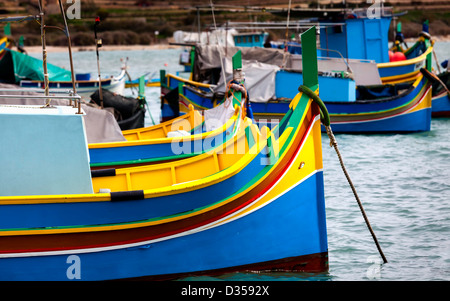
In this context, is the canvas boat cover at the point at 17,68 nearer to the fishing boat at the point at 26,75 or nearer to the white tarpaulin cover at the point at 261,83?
the fishing boat at the point at 26,75

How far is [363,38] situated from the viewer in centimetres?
2481

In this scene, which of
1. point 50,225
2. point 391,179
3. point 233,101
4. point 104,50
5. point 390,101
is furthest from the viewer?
point 104,50

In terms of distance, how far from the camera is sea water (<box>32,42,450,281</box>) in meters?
9.07

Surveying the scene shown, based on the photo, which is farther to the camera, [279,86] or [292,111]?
[279,86]

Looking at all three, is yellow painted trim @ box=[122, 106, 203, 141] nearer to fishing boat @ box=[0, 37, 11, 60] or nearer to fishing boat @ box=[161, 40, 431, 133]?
fishing boat @ box=[161, 40, 431, 133]

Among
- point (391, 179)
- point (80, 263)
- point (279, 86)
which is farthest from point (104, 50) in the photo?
point (80, 263)

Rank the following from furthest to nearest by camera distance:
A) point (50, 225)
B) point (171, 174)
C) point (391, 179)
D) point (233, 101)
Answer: point (391, 179) < point (233, 101) < point (171, 174) < point (50, 225)

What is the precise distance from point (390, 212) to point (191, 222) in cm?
525

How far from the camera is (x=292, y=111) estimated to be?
8.13 meters

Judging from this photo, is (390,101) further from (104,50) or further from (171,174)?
(104,50)

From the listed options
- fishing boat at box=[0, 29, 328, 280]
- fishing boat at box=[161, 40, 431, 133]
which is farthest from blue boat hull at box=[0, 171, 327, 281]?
fishing boat at box=[161, 40, 431, 133]

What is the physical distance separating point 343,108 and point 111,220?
45.4ft

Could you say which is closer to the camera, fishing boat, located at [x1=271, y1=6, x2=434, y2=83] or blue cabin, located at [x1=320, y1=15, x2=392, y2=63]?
fishing boat, located at [x1=271, y1=6, x2=434, y2=83]

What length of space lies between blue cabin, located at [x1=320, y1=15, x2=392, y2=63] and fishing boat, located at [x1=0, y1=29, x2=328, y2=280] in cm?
1712
